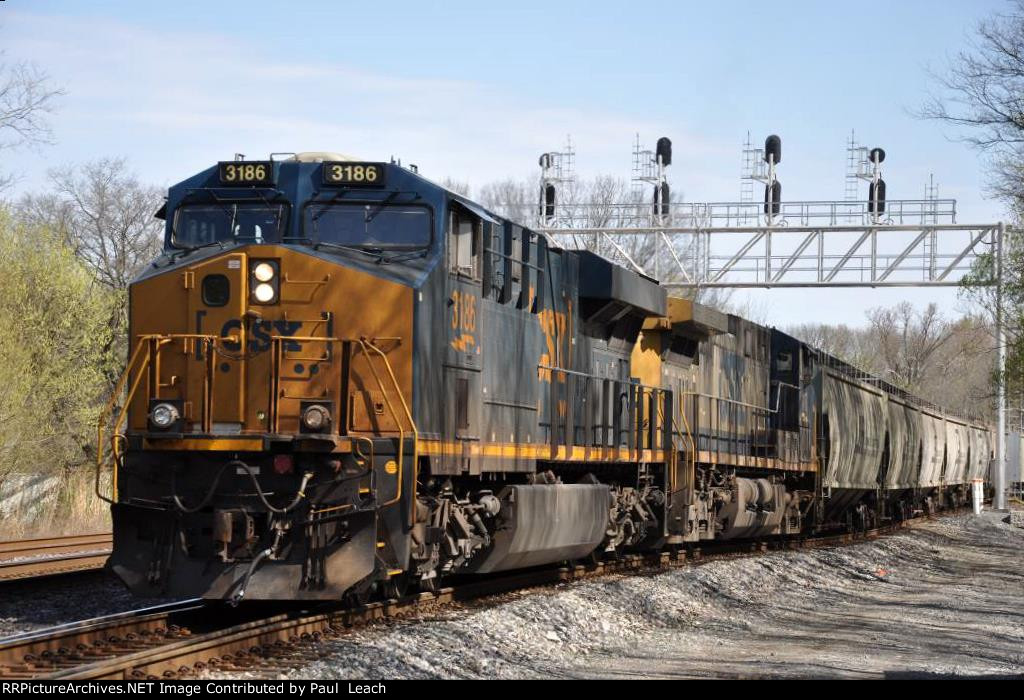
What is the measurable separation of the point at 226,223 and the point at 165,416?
1836 millimetres

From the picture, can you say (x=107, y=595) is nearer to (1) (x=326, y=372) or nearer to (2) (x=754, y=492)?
(1) (x=326, y=372)

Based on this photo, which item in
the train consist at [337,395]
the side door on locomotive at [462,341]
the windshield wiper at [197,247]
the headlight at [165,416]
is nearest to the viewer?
the train consist at [337,395]

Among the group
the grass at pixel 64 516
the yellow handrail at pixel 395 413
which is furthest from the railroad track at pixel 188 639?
the grass at pixel 64 516

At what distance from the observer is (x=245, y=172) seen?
1109cm

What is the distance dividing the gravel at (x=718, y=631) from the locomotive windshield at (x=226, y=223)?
3.45 meters

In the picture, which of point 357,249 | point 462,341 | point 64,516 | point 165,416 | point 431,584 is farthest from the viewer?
point 64,516

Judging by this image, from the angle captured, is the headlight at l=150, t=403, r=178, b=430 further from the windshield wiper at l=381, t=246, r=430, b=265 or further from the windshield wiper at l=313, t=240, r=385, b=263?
the windshield wiper at l=381, t=246, r=430, b=265

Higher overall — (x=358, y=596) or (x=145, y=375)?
(x=145, y=375)

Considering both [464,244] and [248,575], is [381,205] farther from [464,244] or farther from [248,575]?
[248,575]

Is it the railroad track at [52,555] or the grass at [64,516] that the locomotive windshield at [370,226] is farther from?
the grass at [64,516]

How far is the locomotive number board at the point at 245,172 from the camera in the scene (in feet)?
36.2

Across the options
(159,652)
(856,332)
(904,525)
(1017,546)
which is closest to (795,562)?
(1017,546)

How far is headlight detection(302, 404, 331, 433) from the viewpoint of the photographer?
33.1 ft

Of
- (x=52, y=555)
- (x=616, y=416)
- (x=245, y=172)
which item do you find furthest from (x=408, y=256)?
(x=52, y=555)
